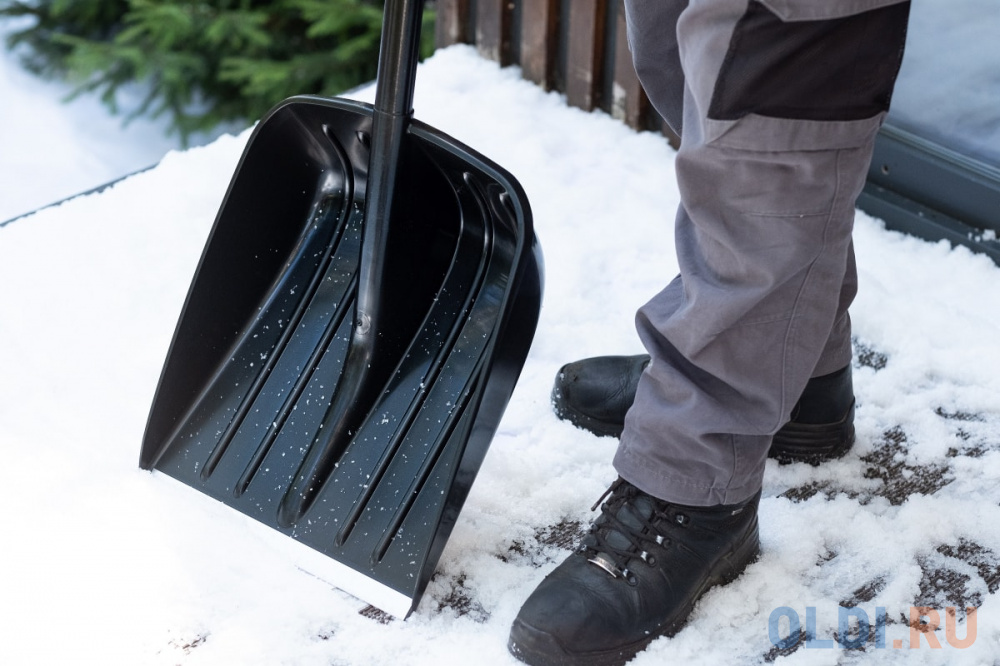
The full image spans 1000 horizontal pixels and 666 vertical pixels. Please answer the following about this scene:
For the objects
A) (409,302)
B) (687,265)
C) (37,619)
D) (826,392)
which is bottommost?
(37,619)

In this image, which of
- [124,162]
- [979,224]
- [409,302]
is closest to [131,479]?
[409,302]

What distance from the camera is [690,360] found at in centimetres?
96

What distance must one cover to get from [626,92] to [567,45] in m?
0.19

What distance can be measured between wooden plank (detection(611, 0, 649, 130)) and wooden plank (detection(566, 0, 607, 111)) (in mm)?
48

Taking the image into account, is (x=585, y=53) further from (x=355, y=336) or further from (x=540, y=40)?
(x=355, y=336)

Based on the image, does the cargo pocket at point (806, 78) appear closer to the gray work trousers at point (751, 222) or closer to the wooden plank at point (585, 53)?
the gray work trousers at point (751, 222)

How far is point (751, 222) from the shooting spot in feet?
2.91

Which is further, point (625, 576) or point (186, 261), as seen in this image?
point (186, 261)

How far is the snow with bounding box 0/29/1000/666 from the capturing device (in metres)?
1.04

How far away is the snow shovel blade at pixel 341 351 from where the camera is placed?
1061mm

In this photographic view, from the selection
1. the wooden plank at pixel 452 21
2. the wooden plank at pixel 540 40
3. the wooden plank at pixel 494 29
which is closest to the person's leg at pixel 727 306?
the wooden plank at pixel 540 40

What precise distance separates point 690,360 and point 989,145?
1.08m

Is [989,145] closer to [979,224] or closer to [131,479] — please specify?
[979,224]

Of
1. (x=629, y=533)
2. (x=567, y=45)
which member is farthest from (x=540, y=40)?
(x=629, y=533)
